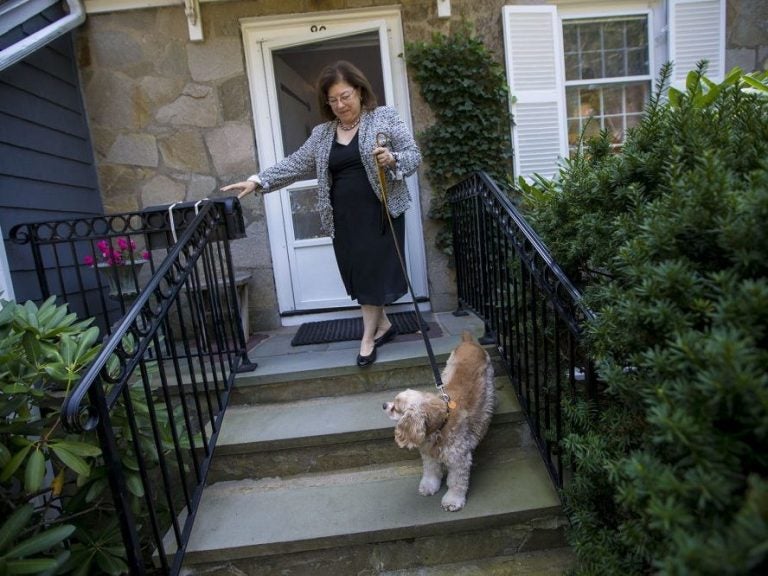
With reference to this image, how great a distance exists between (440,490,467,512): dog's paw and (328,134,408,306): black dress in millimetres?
1032

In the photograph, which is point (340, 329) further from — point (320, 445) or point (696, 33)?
point (696, 33)

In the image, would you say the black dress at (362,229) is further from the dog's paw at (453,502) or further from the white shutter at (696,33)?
the white shutter at (696,33)

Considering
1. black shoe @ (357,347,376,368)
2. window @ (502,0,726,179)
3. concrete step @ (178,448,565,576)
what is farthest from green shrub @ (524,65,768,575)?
window @ (502,0,726,179)

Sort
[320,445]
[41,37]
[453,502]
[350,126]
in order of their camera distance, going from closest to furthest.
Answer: [453,502] → [320,445] → [350,126] → [41,37]

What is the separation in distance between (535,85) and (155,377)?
128 inches

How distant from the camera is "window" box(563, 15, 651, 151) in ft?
11.3

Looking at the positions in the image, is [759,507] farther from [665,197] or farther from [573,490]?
[573,490]

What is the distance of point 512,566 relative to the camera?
1.58m

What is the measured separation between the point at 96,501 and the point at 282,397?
0.87 m

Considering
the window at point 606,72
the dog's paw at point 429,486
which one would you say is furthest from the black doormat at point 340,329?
the window at point 606,72

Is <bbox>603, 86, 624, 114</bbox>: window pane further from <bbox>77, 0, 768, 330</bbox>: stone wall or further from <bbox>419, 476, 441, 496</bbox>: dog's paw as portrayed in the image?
<bbox>419, 476, 441, 496</bbox>: dog's paw

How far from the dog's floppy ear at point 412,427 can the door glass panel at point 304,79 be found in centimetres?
220

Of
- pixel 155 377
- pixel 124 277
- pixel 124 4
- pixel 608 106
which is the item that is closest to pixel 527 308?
pixel 155 377

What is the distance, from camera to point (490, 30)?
3.26 m
